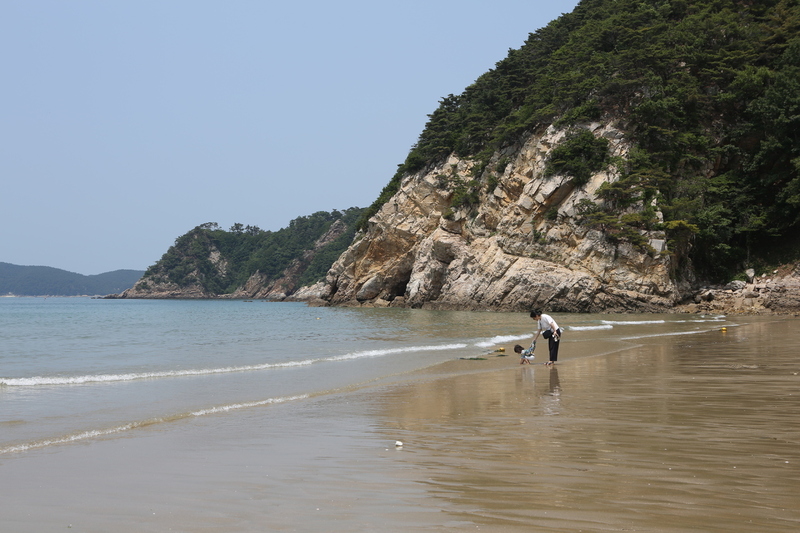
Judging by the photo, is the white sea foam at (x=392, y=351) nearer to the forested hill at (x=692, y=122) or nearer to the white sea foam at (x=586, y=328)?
the white sea foam at (x=586, y=328)

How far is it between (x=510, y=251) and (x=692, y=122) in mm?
15071

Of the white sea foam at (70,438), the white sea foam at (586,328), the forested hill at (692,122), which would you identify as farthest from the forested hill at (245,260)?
the white sea foam at (70,438)

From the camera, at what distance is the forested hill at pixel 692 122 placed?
3594 cm

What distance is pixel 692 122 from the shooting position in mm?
Result: 39812

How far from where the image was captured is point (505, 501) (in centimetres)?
370

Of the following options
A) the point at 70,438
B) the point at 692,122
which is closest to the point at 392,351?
the point at 70,438

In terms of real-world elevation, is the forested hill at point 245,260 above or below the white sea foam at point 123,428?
above

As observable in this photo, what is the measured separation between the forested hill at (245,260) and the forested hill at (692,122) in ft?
263

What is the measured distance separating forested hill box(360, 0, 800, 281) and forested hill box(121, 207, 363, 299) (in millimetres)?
80305

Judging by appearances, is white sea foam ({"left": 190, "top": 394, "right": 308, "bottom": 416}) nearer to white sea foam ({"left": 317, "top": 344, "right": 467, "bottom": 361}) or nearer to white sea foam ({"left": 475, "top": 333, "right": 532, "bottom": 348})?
white sea foam ({"left": 317, "top": 344, "right": 467, "bottom": 361})

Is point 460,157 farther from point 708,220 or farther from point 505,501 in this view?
point 505,501

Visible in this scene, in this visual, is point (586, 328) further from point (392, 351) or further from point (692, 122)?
point (692, 122)

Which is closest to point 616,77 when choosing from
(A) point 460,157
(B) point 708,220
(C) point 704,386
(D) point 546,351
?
(B) point 708,220

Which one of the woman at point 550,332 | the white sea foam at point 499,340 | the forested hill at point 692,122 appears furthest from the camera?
the forested hill at point 692,122
